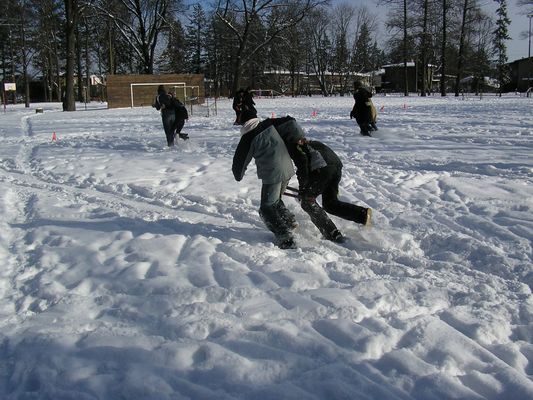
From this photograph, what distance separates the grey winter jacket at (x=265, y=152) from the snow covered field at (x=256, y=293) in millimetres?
752

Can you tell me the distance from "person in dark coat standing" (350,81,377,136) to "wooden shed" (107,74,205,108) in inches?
828

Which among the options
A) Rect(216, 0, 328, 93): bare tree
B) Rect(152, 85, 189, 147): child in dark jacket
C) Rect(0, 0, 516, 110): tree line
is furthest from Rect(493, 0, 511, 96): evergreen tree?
Rect(152, 85, 189, 147): child in dark jacket

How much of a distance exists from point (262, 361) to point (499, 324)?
1.67 m

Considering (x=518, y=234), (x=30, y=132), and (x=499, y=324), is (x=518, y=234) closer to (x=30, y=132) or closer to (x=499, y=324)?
(x=499, y=324)

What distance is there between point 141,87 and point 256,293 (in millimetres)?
31571

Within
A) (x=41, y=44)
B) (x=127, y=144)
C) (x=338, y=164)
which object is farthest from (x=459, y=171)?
(x=41, y=44)

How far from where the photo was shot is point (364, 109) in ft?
41.9

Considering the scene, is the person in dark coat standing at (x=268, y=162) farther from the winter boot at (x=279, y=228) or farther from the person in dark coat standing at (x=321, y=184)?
the person in dark coat standing at (x=321, y=184)

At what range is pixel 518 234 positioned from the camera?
5.20m

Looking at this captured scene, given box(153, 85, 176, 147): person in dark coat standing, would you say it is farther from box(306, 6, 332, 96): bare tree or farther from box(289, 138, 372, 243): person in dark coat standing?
box(306, 6, 332, 96): bare tree

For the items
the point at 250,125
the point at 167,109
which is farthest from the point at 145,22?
the point at 250,125

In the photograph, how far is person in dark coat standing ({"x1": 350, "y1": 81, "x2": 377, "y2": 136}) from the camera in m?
12.7

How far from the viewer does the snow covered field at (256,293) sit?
9.18 ft

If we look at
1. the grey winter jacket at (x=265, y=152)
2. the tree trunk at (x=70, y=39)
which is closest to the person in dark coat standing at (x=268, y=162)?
the grey winter jacket at (x=265, y=152)
